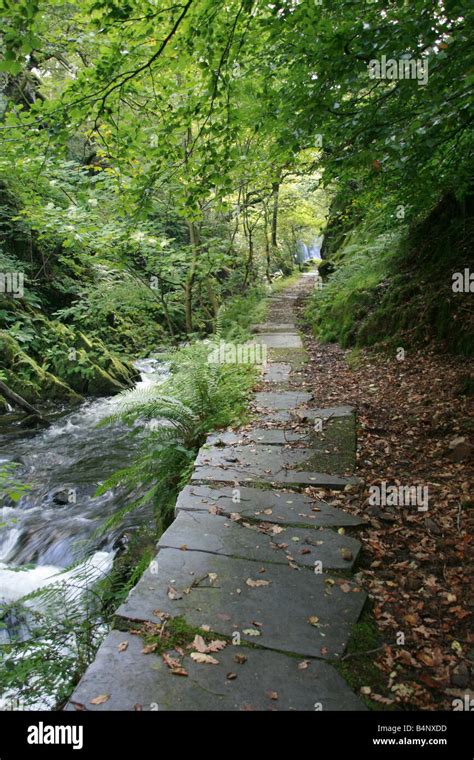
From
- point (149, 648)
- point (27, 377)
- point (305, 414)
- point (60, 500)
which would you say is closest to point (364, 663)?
point (149, 648)

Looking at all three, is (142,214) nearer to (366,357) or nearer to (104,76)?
(104,76)

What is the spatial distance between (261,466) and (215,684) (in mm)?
2493

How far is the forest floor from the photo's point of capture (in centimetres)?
230

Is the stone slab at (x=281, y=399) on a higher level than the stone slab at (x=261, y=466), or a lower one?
higher

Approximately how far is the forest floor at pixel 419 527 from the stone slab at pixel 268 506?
202 mm

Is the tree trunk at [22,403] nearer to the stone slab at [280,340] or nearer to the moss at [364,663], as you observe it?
the stone slab at [280,340]

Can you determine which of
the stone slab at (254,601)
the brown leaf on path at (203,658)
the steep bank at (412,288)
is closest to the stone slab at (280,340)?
the steep bank at (412,288)

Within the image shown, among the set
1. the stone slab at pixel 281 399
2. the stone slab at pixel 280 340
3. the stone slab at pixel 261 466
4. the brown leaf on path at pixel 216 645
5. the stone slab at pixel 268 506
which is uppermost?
the stone slab at pixel 280 340

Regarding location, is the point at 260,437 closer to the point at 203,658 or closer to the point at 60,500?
the point at 203,658

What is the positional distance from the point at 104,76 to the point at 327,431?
4.15 meters

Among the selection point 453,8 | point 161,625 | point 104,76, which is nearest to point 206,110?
point 104,76

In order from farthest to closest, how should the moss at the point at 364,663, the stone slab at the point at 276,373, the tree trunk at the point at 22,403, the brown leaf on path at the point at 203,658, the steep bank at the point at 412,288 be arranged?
the tree trunk at the point at 22,403
the stone slab at the point at 276,373
the steep bank at the point at 412,288
the brown leaf on path at the point at 203,658
the moss at the point at 364,663

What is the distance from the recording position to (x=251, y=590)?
2.81 m

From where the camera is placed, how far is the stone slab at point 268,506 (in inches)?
141
